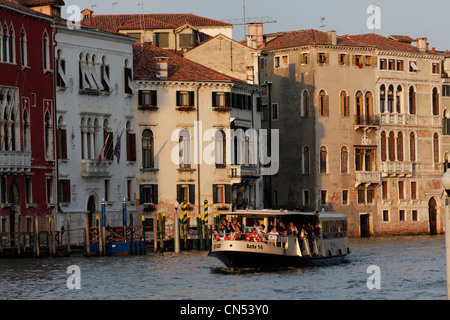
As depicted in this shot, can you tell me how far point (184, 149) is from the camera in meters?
68.4

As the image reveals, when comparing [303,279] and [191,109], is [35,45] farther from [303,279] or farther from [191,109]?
[303,279]

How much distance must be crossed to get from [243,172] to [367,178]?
11875 mm

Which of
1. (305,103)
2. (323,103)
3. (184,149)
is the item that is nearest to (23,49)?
(184,149)

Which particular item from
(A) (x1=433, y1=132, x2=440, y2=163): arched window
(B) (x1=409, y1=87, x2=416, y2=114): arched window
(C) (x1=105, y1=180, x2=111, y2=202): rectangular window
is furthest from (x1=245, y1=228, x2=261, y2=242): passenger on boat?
(A) (x1=433, y1=132, x2=440, y2=163): arched window

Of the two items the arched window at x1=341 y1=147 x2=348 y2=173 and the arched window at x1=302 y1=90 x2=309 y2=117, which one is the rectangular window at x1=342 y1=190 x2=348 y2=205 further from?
the arched window at x1=302 y1=90 x2=309 y2=117

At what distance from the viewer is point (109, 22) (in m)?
80.4

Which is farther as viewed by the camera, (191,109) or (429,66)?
(429,66)

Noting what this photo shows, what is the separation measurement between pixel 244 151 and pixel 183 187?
4336mm

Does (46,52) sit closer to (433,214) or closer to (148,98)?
(148,98)

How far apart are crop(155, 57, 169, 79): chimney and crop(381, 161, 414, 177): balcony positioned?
58.2 feet

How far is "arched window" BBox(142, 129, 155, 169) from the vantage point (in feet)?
222

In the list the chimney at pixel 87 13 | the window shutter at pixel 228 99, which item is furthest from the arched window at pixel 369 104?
the chimney at pixel 87 13
